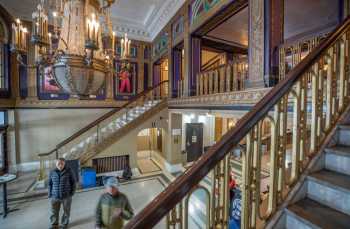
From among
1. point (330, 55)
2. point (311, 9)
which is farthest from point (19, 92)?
point (311, 9)

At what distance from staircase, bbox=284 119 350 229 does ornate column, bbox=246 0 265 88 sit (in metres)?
1.69

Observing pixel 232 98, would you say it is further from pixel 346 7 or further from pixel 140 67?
pixel 140 67

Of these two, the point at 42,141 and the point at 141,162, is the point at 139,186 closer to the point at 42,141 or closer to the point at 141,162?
the point at 141,162

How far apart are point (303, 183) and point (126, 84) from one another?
7769mm

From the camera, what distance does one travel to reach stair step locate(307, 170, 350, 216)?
3.74 feet

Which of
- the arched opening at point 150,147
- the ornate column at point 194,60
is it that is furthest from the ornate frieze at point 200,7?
the arched opening at point 150,147

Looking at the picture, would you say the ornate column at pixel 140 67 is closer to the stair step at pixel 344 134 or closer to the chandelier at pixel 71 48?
the chandelier at pixel 71 48

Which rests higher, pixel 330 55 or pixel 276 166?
pixel 330 55

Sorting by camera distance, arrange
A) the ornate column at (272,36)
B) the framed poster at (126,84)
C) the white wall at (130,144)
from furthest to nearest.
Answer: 1. the framed poster at (126,84)
2. the white wall at (130,144)
3. the ornate column at (272,36)

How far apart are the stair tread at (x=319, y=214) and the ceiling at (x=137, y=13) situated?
589 centimetres

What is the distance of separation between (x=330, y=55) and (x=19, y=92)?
27.7 ft

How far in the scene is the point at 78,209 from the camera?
426cm

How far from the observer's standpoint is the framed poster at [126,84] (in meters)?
7.97

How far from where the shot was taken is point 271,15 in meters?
2.84
